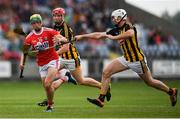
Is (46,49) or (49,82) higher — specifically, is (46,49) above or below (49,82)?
above

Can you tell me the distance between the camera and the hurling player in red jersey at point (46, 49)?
17.7 m

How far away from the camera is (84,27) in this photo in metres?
36.9

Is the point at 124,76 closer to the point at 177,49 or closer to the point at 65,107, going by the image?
the point at 177,49

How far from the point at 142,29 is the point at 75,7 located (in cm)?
366

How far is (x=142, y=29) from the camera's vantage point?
37.0 m

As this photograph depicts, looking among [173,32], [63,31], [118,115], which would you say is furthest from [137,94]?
[173,32]

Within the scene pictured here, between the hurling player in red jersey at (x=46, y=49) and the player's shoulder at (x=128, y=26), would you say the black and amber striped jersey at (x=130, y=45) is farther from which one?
the hurling player in red jersey at (x=46, y=49)

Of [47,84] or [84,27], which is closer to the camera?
[47,84]

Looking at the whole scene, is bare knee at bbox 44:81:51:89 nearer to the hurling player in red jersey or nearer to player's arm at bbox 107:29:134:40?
the hurling player in red jersey

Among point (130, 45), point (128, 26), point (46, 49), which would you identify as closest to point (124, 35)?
point (128, 26)

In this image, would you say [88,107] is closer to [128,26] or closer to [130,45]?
[130,45]

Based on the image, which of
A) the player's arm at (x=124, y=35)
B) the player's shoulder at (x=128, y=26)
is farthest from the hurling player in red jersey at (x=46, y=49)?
the player's shoulder at (x=128, y=26)

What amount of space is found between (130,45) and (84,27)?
18.5 metres

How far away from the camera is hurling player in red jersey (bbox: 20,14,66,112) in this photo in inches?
695
